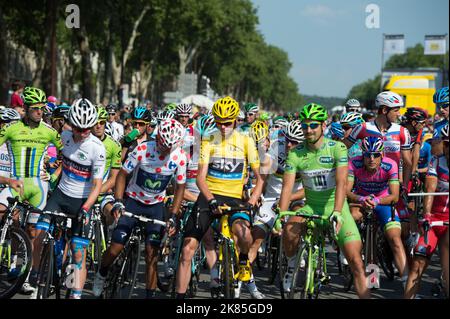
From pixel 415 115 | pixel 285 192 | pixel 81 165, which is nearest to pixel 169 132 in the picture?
pixel 81 165

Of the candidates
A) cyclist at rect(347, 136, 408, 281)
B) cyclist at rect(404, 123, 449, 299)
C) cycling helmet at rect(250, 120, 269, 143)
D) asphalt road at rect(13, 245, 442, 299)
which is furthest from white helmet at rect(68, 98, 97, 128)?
cycling helmet at rect(250, 120, 269, 143)

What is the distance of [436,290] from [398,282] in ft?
4.41

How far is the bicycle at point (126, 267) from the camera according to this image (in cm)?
789

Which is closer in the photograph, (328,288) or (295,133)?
→ (295,133)

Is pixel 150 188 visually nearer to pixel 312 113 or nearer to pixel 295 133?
pixel 312 113

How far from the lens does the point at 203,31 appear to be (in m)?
63.7

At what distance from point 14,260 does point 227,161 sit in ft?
8.36

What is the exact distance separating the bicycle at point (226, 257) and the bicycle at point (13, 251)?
1908mm

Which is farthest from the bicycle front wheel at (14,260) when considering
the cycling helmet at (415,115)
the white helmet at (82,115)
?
the cycling helmet at (415,115)

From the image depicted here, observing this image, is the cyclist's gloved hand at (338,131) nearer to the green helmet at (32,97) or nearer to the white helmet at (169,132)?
the green helmet at (32,97)

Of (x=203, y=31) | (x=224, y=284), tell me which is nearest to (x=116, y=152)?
(x=224, y=284)

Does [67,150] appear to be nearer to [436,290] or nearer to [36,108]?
[36,108]

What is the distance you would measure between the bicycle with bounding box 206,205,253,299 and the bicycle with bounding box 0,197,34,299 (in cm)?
191

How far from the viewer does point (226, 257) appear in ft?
26.4
